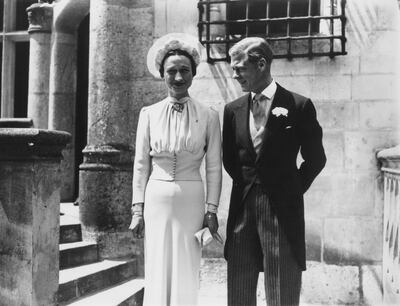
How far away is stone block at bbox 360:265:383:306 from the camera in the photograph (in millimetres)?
4918

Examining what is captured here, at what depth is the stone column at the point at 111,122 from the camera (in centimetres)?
539

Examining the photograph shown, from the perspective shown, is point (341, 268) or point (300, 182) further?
point (341, 268)

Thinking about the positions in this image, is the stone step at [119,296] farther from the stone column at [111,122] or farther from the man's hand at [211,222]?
the man's hand at [211,222]

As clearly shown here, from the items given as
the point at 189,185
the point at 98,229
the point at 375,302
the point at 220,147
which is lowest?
the point at 375,302

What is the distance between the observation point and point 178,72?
2.94 m

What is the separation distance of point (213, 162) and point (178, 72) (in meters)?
0.52

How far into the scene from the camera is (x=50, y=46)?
6930mm

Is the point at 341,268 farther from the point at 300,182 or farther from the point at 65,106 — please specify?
the point at 65,106

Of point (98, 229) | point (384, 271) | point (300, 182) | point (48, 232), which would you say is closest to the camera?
point (300, 182)

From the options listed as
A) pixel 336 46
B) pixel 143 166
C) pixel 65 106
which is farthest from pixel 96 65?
pixel 143 166

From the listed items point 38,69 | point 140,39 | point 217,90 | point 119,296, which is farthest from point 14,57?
point 119,296

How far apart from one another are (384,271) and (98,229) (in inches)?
106

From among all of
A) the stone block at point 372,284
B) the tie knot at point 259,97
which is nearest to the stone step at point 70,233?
the stone block at point 372,284

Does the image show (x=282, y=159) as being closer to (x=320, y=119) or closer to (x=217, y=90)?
(x=320, y=119)
